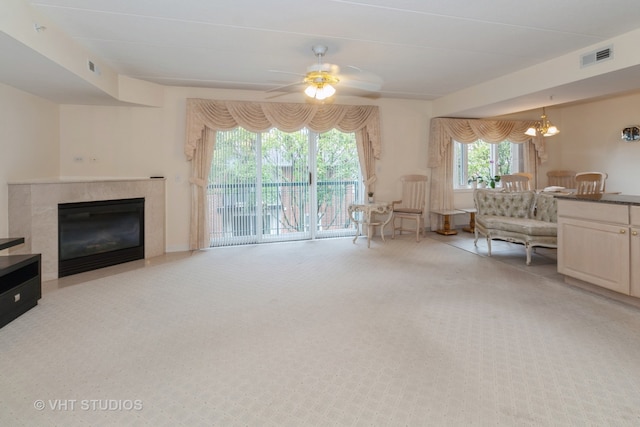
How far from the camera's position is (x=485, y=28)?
3.43 m

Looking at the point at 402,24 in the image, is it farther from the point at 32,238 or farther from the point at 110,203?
the point at 32,238

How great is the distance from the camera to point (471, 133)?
22.9ft

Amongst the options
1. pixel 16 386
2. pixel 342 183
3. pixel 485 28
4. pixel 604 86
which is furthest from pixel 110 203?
pixel 604 86

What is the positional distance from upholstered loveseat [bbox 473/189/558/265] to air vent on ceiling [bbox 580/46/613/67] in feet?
5.99

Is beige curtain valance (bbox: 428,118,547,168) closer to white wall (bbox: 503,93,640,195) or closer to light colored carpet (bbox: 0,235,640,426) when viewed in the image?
white wall (bbox: 503,93,640,195)

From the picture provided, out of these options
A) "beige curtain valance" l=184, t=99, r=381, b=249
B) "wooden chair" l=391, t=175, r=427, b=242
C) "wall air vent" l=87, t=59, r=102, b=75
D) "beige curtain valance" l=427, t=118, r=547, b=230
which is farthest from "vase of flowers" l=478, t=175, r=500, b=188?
"wall air vent" l=87, t=59, r=102, b=75

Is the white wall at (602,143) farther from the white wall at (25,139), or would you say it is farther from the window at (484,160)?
the white wall at (25,139)

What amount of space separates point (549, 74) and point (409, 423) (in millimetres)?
4755

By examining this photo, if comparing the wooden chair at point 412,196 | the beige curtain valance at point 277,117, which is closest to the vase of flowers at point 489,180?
the wooden chair at point 412,196

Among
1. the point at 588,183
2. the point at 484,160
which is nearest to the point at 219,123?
the point at 484,160

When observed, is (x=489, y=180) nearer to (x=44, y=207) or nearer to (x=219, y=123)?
(x=219, y=123)
